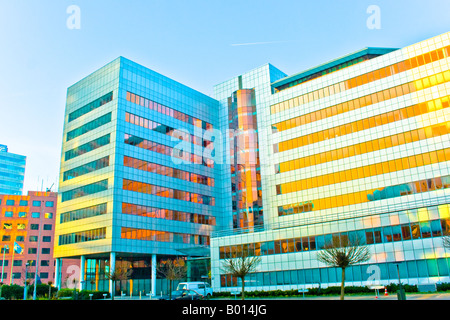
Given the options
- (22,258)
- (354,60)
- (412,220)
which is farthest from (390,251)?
(22,258)

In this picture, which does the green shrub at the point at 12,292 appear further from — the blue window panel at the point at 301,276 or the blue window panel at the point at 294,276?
the blue window panel at the point at 301,276

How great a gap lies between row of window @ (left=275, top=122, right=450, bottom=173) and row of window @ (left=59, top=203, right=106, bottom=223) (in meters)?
31.5

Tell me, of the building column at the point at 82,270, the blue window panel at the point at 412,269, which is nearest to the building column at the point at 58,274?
the building column at the point at 82,270

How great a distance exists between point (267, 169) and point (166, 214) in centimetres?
2107

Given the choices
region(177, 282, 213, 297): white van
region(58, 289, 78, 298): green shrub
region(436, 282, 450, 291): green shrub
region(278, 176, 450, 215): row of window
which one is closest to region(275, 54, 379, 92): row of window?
region(278, 176, 450, 215): row of window

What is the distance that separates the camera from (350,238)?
50.6 m

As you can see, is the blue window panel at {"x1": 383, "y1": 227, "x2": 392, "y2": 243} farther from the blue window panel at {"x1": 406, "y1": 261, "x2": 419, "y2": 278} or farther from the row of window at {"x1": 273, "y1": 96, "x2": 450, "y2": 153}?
the row of window at {"x1": 273, "y1": 96, "x2": 450, "y2": 153}

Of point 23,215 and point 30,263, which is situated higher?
point 23,215

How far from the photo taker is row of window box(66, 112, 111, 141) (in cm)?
7446

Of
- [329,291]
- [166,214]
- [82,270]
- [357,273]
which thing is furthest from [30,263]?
[357,273]

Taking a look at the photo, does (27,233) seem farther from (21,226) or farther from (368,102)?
(368,102)

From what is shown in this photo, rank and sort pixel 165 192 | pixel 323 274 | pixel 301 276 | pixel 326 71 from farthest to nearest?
pixel 165 192 → pixel 326 71 → pixel 301 276 → pixel 323 274

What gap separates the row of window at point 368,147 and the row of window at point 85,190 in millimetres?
30784

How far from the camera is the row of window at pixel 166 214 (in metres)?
70.9
